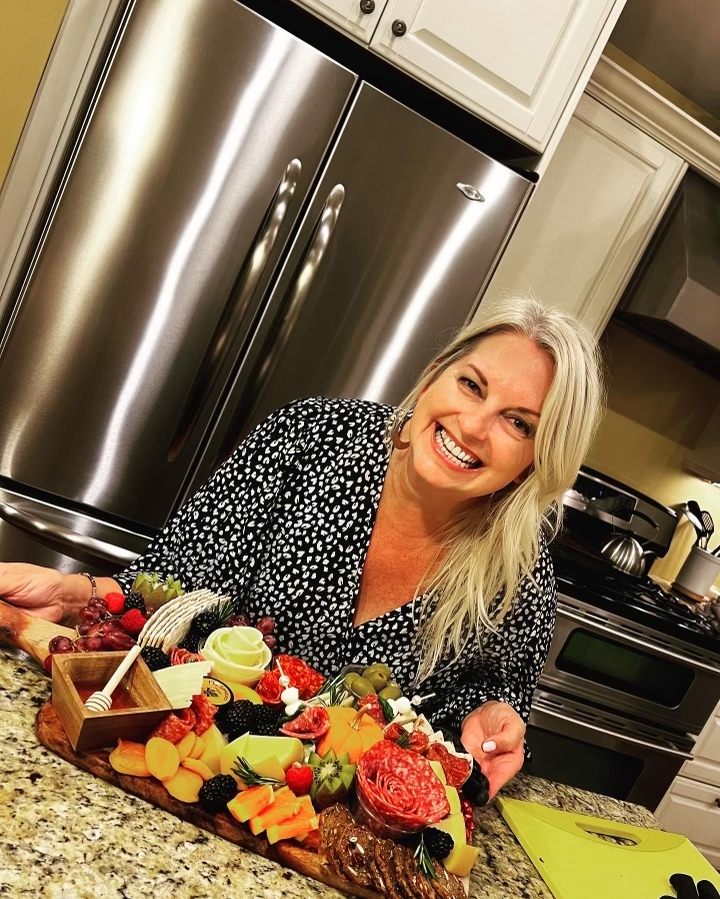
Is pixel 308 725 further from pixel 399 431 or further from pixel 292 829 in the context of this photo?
pixel 399 431

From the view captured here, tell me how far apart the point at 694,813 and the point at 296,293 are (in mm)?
2666

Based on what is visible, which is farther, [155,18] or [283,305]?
[283,305]

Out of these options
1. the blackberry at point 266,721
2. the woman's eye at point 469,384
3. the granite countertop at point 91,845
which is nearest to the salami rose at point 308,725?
the blackberry at point 266,721

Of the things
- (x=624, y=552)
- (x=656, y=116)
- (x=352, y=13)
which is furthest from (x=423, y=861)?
(x=656, y=116)

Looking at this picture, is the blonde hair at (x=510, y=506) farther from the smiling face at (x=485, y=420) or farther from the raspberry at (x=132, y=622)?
the raspberry at (x=132, y=622)

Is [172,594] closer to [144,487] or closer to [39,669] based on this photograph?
[39,669]

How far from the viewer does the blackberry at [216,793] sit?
73cm

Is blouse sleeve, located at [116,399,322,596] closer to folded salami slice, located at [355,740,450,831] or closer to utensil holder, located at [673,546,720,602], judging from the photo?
folded salami slice, located at [355,740,450,831]

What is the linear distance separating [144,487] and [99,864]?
134 cm

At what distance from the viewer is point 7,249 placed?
1689 millimetres

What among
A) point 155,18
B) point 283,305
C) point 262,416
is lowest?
point 262,416

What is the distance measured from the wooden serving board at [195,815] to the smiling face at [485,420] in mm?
676

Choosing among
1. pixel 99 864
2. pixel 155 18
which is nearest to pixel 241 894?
pixel 99 864

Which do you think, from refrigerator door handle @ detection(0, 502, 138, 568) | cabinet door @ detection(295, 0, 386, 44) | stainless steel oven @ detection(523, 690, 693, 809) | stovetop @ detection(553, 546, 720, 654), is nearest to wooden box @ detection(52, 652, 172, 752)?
refrigerator door handle @ detection(0, 502, 138, 568)
